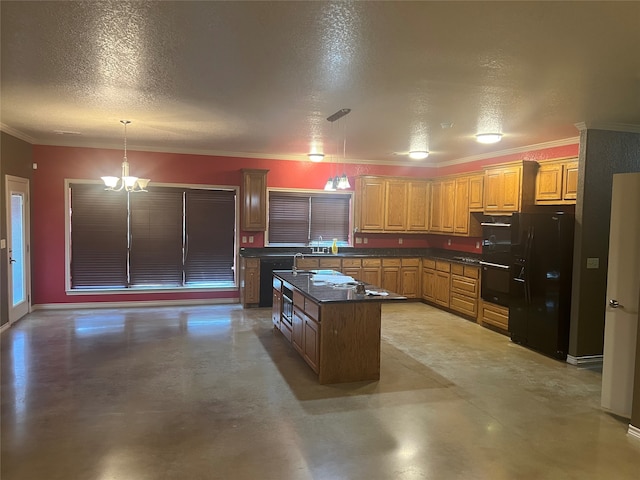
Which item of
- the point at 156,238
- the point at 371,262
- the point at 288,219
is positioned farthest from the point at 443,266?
the point at 156,238

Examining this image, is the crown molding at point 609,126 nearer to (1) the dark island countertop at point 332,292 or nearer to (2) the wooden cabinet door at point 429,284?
(1) the dark island countertop at point 332,292

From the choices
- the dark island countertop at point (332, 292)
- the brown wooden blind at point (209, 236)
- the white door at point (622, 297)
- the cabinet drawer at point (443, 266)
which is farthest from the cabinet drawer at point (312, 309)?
the cabinet drawer at point (443, 266)

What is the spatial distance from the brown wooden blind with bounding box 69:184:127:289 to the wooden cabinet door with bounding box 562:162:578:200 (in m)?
6.59

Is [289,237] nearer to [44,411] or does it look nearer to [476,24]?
[44,411]

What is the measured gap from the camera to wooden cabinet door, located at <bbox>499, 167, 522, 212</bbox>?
19.9ft

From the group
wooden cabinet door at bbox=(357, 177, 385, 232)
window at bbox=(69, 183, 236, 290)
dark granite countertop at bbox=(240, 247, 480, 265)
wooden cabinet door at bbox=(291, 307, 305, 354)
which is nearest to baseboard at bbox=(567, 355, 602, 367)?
dark granite countertop at bbox=(240, 247, 480, 265)

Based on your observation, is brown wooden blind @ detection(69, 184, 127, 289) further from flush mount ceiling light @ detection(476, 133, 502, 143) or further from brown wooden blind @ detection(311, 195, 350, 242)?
flush mount ceiling light @ detection(476, 133, 502, 143)

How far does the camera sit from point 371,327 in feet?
14.0

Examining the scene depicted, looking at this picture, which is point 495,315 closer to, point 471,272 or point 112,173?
point 471,272

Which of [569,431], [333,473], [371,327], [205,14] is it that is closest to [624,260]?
[569,431]

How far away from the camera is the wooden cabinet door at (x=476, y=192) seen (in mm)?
6969

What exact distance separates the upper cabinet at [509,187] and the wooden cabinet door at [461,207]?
0.56m

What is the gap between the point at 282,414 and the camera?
356cm

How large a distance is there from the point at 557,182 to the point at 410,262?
3.10 metres
